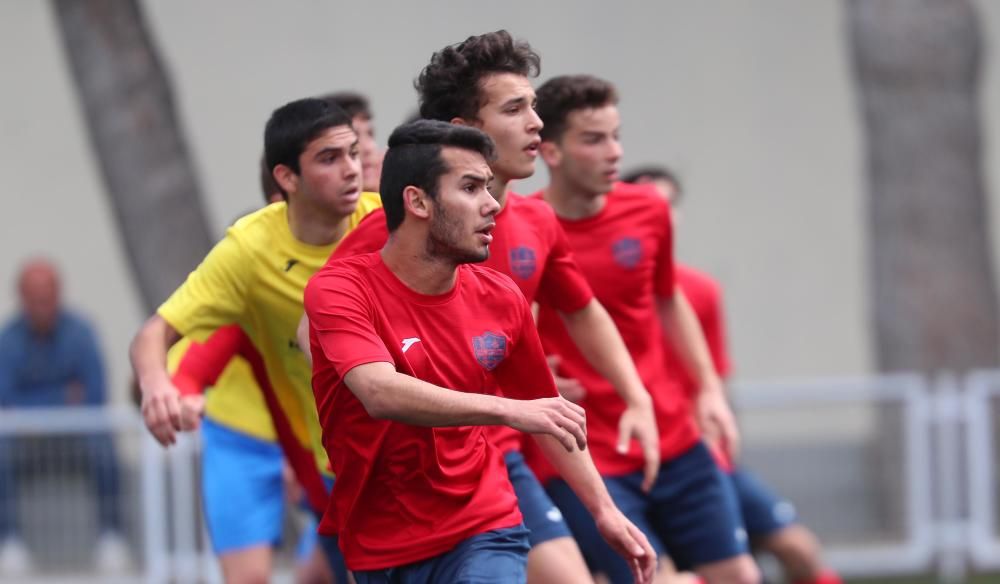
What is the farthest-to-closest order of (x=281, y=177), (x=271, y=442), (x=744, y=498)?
(x=744, y=498) → (x=271, y=442) → (x=281, y=177)

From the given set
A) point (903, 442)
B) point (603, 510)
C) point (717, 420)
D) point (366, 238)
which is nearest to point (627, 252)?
point (717, 420)

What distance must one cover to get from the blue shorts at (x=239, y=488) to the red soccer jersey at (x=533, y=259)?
6.58 ft

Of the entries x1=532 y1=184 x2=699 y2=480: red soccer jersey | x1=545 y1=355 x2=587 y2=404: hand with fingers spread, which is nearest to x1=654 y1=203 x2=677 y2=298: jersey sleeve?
x1=532 y1=184 x2=699 y2=480: red soccer jersey

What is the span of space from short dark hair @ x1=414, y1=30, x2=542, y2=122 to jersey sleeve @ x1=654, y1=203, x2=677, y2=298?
1.25m

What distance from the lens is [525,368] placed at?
5148 millimetres

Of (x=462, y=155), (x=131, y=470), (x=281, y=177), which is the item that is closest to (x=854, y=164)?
(x=131, y=470)

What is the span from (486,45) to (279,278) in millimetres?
1004

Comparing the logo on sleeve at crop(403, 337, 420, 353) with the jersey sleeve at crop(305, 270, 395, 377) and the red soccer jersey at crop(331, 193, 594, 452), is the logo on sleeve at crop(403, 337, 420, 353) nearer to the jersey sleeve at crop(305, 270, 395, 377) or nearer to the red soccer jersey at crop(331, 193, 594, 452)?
the jersey sleeve at crop(305, 270, 395, 377)

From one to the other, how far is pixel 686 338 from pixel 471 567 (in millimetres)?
2193

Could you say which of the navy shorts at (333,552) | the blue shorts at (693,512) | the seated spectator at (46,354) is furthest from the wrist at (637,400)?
the seated spectator at (46,354)

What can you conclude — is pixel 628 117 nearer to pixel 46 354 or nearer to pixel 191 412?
pixel 46 354

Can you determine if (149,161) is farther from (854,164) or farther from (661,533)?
(661,533)

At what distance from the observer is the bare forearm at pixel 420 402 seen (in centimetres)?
461

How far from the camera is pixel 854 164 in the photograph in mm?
12820
